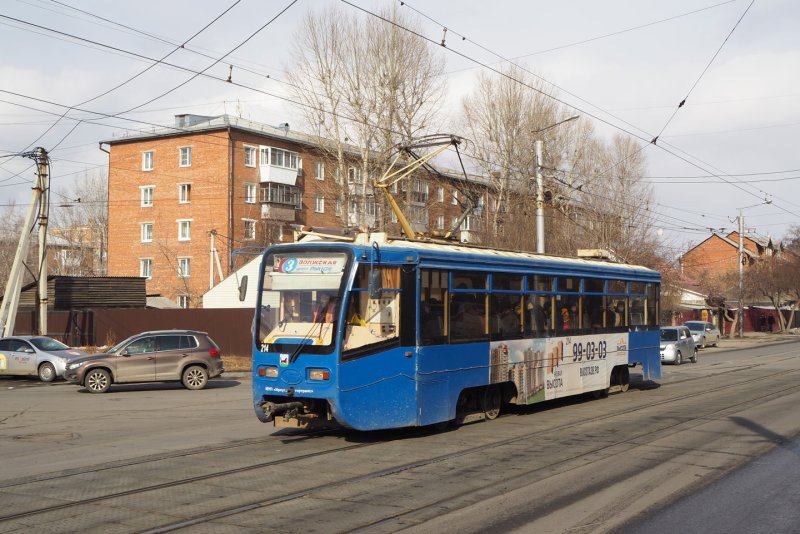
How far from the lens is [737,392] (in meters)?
19.3

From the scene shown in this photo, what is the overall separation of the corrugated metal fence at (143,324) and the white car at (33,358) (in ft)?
28.6

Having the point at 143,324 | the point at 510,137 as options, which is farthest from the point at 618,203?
the point at 143,324

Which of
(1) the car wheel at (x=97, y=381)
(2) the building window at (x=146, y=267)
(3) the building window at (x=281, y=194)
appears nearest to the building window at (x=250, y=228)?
(3) the building window at (x=281, y=194)

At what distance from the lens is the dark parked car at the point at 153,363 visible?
2136 cm

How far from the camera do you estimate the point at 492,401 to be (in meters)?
14.1

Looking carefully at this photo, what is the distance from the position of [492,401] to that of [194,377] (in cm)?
1102

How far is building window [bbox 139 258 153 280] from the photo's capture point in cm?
5641

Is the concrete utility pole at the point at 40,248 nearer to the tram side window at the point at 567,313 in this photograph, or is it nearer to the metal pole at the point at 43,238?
the metal pole at the point at 43,238

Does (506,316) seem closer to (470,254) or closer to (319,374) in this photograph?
(470,254)

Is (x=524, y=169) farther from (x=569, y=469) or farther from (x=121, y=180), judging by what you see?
(x=569, y=469)

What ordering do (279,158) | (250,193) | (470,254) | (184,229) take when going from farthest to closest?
(184,229) → (279,158) → (250,193) → (470,254)

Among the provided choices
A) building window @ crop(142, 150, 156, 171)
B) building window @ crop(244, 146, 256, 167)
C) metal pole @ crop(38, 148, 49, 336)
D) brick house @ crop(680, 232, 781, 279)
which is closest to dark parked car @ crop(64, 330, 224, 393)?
metal pole @ crop(38, 148, 49, 336)

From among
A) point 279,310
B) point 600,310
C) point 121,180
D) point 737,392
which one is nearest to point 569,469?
point 279,310

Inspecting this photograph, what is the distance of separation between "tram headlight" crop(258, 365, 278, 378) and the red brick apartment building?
3881cm
